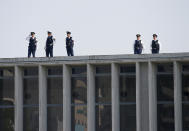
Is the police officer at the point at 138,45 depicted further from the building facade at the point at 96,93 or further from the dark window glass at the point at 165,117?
the dark window glass at the point at 165,117

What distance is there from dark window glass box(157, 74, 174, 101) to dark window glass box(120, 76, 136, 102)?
1.57 metres

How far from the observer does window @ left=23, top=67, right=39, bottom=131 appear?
3947cm

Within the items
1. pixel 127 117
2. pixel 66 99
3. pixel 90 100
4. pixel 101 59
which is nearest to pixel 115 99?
pixel 127 117

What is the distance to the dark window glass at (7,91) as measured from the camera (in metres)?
39.9

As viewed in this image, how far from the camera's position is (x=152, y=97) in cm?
3647

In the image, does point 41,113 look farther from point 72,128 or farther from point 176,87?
point 176,87

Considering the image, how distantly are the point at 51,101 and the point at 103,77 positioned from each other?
3719 millimetres

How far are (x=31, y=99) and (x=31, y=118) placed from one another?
3.95 feet

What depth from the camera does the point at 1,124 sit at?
3997 cm

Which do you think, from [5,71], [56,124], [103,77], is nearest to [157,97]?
[103,77]

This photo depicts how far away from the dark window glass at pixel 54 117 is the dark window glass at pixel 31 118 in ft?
2.51

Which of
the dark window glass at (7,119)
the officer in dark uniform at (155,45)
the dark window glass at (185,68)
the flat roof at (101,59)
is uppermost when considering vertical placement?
the officer in dark uniform at (155,45)


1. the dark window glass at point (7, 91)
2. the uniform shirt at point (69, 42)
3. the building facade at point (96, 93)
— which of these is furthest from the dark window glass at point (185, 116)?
the dark window glass at point (7, 91)

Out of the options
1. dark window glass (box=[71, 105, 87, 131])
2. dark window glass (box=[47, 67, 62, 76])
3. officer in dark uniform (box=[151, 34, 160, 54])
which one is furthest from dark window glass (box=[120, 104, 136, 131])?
dark window glass (box=[47, 67, 62, 76])
